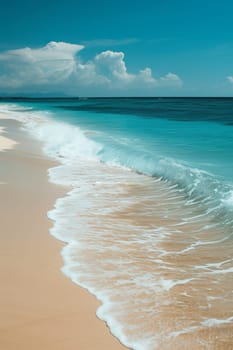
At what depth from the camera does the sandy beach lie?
3711 millimetres

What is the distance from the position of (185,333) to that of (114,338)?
70 centimetres

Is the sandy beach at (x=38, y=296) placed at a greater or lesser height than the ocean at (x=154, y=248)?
lesser

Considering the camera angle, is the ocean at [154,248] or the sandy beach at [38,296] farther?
the ocean at [154,248]

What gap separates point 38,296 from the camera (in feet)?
14.7

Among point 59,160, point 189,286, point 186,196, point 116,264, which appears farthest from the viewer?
point 59,160

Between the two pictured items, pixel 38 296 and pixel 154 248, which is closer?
pixel 38 296

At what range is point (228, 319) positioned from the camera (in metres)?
4.18

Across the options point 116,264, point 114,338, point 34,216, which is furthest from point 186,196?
Result: point 114,338

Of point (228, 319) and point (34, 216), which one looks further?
point (34, 216)

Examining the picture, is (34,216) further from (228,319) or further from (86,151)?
(86,151)

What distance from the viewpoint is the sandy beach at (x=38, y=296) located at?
12.2 ft

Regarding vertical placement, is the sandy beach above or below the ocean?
below

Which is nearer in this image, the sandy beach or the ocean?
the sandy beach

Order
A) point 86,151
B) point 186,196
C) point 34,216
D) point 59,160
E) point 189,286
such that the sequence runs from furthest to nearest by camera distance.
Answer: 1. point 86,151
2. point 59,160
3. point 186,196
4. point 34,216
5. point 189,286
